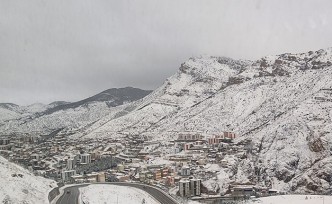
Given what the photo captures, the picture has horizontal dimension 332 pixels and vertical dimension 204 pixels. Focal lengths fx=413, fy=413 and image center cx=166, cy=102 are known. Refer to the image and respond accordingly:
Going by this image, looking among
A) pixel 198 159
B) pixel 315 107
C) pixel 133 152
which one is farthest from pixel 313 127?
pixel 133 152

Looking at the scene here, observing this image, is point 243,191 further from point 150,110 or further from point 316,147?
point 150,110

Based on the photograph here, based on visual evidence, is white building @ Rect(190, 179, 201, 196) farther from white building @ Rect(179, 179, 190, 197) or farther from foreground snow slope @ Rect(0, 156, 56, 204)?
foreground snow slope @ Rect(0, 156, 56, 204)

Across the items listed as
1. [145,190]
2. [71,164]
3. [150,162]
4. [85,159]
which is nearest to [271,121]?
[150,162]

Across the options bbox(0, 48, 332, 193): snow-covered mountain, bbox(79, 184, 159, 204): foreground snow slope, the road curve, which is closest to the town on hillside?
the road curve

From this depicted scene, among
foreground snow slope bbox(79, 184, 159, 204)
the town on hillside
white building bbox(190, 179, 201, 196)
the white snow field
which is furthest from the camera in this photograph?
the town on hillside

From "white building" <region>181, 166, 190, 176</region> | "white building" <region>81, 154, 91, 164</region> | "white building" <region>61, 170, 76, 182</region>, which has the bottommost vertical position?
"white building" <region>61, 170, 76, 182</region>

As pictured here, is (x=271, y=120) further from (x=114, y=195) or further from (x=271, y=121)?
(x=114, y=195)

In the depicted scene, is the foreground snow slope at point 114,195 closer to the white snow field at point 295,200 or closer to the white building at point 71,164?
the white snow field at point 295,200
